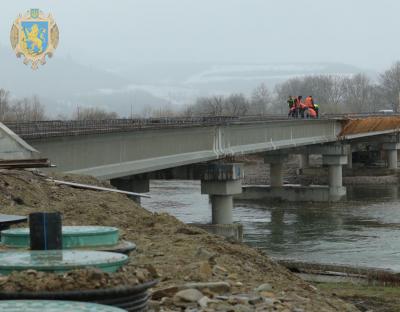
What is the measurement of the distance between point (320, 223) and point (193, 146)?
35.4 ft

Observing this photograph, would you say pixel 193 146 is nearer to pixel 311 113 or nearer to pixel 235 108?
pixel 311 113

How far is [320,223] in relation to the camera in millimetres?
40625

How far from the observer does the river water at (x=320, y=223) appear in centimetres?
2877

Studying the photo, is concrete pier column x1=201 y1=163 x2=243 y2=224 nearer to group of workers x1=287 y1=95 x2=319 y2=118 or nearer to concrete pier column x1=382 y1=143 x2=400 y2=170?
group of workers x1=287 y1=95 x2=319 y2=118

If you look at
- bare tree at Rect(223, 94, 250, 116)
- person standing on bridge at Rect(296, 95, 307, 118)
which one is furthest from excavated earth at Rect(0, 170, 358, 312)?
bare tree at Rect(223, 94, 250, 116)

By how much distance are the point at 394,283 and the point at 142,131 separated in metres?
10.6

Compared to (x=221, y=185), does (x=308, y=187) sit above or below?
below

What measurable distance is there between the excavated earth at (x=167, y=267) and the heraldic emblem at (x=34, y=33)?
28.1m

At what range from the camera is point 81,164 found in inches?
935

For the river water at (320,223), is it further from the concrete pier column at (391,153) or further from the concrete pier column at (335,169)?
the concrete pier column at (391,153)

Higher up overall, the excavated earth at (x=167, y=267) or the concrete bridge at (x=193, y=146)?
the concrete bridge at (x=193, y=146)

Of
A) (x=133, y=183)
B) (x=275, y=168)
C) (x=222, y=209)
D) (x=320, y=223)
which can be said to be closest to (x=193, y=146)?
(x=133, y=183)

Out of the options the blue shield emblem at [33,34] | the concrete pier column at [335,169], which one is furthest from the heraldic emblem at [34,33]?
the concrete pier column at [335,169]

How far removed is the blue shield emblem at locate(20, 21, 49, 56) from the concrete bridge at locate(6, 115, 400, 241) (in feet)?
42.7
